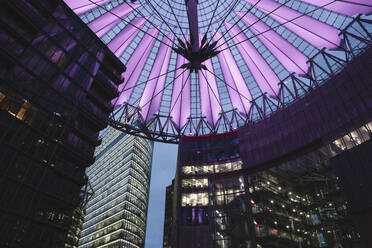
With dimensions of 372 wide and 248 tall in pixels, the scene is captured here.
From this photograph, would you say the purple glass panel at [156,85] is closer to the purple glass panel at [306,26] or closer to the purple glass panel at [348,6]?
the purple glass panel at [306,26]

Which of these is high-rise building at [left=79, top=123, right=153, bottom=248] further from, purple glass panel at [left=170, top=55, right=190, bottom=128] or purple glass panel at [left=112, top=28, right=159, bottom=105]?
purple glass panel at [left=112, top=28, right=159, bottom=105]

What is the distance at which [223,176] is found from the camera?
3841cm

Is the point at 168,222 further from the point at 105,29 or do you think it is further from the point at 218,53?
the point at 218,53

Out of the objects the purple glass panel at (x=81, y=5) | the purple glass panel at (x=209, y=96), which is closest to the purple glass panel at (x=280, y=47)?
the purple glass panel at (x=209, y=96)

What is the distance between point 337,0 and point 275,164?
20214 mm

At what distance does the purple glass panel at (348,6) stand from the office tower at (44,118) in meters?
25.1

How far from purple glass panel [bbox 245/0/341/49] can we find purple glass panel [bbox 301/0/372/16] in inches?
75.6

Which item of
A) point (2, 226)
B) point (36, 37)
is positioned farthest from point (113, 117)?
point (2, 226)

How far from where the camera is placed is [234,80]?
35.3 m

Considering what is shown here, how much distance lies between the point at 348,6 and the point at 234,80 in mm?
14846

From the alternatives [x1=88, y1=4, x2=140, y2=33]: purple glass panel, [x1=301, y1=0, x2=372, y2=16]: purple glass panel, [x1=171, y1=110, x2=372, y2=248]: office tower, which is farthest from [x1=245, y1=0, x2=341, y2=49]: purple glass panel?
[x1=88, y1=4, x2=140, y2=33]: purple glass panel

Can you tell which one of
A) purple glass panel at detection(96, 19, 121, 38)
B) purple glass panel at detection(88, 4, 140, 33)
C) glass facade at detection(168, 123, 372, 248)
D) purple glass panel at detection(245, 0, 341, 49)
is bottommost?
glass facade at detection(168, 123, 372, 248)

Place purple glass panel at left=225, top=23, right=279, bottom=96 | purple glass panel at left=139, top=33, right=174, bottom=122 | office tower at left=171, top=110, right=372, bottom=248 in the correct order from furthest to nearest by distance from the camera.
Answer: purple glass panel at left=139, top=33, right=174, bottom=122 → purple glass panel at left=225, top=23, right=279, bottom=96 → office tower at left=171, top=110, right=372, bottom=248

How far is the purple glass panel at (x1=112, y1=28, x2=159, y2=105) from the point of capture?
3303cm
